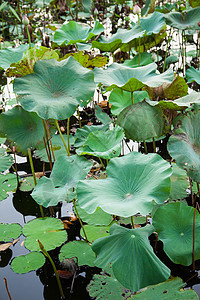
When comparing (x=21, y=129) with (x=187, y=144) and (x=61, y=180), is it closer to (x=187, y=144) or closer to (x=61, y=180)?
(x=61, y=180)

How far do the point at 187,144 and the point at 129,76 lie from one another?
52 cm

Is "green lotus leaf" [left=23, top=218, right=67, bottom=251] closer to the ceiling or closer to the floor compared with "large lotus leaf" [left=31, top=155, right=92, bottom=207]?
closer to the floor

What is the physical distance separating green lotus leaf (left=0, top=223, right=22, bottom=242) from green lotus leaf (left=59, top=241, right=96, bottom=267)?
0.89 ft

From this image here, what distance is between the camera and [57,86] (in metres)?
1.58

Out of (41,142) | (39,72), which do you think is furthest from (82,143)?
(39,72)

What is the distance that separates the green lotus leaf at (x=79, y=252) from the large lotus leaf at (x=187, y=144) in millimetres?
534

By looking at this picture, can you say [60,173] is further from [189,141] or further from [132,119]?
[189,141]

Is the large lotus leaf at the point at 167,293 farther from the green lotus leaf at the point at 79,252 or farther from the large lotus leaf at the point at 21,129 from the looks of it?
the large lotus leaf at the point at 21,129

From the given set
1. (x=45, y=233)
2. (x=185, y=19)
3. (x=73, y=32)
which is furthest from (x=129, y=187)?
(x=185, y=19)

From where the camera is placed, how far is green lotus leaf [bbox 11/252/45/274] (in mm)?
1402

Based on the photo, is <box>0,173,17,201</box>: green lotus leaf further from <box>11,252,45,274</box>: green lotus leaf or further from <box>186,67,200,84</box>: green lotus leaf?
<box>186,67,200,84</box>: green lotus leaf

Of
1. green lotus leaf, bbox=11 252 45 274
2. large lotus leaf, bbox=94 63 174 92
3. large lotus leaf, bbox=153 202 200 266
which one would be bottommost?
green lotus leaf, bbox=11 252 45 274

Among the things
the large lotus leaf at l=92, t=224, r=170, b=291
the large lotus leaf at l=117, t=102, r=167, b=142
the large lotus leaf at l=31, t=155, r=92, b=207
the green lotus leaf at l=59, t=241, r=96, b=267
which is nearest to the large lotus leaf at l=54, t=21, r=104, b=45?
the large lotus leaf at l=117, t=102, r=167, b=142

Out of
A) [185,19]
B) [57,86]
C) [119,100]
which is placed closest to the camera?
[57,86]
